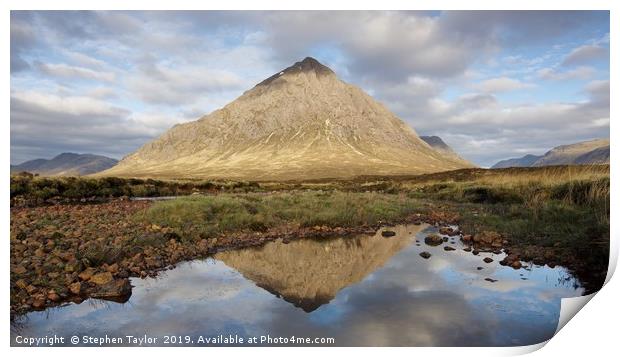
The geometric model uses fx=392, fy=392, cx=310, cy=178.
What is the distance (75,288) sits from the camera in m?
6.65

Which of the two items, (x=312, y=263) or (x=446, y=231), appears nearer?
(x=312, y=263)

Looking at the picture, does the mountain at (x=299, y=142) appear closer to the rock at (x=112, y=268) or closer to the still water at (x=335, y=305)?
the still water at (x=335, y=305)

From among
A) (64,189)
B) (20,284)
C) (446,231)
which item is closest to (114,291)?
(20,284)

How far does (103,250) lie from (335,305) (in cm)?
527

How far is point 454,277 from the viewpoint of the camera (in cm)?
786

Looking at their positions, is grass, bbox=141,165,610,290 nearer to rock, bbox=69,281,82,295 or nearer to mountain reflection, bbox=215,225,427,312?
mountain reflection, bbox=215,225,427,312

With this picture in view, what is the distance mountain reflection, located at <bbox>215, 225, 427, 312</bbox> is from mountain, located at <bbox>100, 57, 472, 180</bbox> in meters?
109

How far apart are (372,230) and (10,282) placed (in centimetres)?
997

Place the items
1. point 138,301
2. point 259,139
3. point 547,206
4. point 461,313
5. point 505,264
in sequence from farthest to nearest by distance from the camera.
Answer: point 259,139, point 547,206, point 505,264, point 138,301, point 461,313

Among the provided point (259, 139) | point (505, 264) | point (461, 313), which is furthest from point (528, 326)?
point (259, 139)

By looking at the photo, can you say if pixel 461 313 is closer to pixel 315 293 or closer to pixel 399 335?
pixel 399 335

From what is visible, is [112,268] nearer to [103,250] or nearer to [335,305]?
[103,250]

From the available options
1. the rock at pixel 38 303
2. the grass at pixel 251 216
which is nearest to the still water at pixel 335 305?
the rock at pixel 38 303

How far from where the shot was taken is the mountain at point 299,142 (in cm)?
13799
